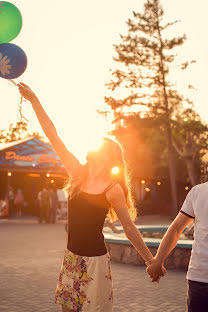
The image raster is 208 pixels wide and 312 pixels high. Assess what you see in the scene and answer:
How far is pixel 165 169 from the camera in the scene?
3500 centimetres

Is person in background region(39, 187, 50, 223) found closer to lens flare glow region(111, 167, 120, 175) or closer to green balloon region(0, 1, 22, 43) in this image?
green balloon region(0, 1, 22, 43)

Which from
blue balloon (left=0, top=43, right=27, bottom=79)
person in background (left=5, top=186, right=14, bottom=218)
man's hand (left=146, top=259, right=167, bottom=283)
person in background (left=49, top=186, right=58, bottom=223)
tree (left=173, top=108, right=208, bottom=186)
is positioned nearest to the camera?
man's hand (left=146, top=259, right=167, bottom=283)

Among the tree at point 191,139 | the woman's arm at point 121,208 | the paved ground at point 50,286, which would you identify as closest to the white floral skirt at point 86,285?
the woman's arm at point 121,208

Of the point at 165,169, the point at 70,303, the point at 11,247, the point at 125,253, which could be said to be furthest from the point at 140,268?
the point at 165,169

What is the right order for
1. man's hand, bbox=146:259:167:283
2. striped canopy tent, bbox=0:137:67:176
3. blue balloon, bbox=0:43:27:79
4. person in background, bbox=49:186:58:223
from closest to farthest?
man's hand, bbox=146:259:167:283
blue balloon, bbox=0:43:27:79
person in background, bbox=49:186:58:223
striped canopy tent, bbox=0:137:67:176

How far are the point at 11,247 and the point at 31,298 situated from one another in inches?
239

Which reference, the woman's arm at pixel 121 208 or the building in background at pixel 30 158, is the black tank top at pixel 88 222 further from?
the building in background at pixel 30 158

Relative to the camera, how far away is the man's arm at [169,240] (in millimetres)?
2969

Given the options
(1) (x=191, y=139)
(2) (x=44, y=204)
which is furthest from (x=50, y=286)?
(1) (x=191, y=139)

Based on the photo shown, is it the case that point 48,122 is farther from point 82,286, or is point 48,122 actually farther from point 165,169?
point 165,169

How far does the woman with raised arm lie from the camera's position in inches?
114

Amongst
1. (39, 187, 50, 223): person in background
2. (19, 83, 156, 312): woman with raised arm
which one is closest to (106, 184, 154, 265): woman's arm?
(19, 83, 156, 312): woman with raised arm

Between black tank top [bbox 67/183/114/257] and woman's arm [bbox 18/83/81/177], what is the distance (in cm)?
29

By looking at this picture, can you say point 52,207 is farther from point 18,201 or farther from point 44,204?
point 18,201
